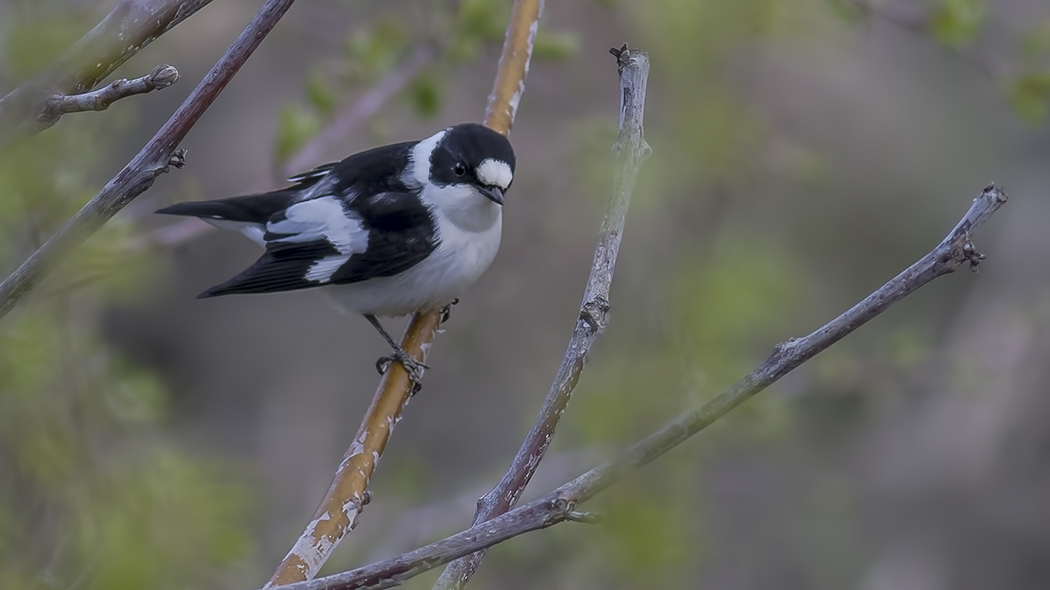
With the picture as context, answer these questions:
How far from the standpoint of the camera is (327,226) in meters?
3.38

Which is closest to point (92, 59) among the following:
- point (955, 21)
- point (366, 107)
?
point (366, 107)

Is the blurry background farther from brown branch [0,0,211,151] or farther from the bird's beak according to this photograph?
the bird's beak

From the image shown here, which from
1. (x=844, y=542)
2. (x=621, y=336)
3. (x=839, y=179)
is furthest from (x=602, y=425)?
(x=839, y=179)

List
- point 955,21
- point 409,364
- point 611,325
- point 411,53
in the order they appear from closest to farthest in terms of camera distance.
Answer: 1. point 611,325
2. point 409,364
3. point 955,21
4. point 411,53

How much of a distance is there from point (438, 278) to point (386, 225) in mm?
270

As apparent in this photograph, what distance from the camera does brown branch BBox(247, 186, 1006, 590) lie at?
1193 millimetres

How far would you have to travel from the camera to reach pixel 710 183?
3.88 feet

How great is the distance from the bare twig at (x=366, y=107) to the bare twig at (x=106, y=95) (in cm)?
205

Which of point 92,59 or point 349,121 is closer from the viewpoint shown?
point 92,59

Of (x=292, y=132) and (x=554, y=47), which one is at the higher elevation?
(x=554, y=47)

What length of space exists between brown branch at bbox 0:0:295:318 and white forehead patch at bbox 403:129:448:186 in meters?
1.95

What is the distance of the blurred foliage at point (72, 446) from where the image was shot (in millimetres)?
930

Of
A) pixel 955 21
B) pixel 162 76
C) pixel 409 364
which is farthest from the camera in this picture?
pixel 955 21

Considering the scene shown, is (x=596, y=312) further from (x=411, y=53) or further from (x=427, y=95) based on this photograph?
(x=411, y=53)
